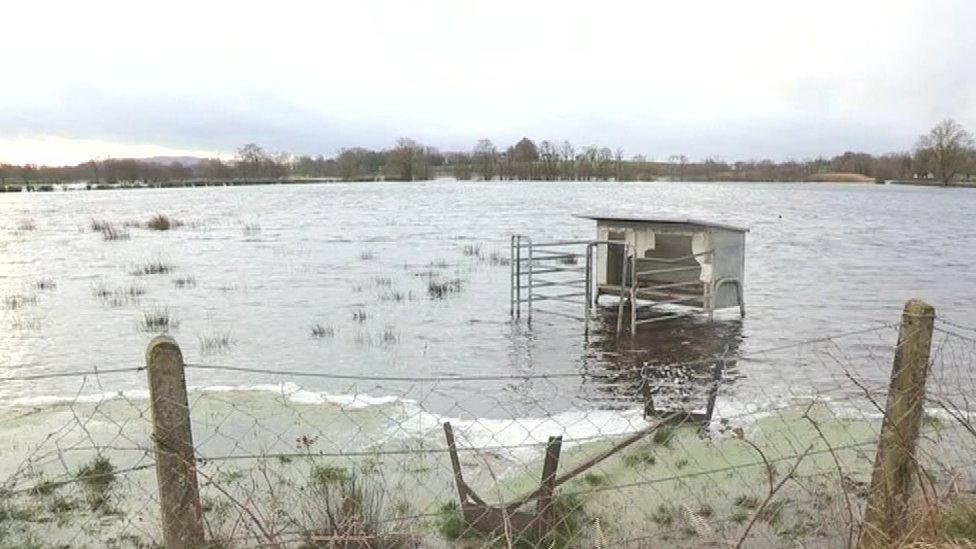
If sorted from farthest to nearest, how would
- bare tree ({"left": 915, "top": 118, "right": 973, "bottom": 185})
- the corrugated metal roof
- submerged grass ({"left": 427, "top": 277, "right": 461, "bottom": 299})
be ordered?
bare tree ({"left": 915, "top": 118, "right": 973, "bottom": 185}) → submerged grass ({"left": 427, "top": 277, "right": 461, "bottom": 299}) → the corrugated metal roof

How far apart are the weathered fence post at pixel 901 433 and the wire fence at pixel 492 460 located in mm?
161

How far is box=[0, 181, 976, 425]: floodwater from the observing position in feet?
36.3

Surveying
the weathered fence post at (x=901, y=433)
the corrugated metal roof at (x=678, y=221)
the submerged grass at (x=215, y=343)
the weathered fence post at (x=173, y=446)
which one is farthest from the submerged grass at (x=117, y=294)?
the weathered fence post at (x=901, y=433)

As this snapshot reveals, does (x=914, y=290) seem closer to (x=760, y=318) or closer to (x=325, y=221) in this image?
(x=760, y=318)

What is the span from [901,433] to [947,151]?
149380 millimetres

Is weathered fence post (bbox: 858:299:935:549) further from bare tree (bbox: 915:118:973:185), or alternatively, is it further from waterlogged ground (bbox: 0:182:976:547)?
bare tree (bbox: 915:118:973:185)

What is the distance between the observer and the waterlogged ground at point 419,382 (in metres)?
6.19

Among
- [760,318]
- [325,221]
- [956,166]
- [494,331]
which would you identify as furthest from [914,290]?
[956,166]

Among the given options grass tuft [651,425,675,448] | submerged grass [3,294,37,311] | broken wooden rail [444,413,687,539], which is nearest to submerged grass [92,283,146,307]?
submerged grass [3,294,37,311]

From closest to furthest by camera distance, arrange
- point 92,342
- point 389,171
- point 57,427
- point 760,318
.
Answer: point 57,427
point 92,342
point 760,318
point 389,171

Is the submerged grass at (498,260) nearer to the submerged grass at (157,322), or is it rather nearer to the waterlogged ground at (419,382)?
the waterlogged ground at (419,382)

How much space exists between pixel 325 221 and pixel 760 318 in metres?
37.8

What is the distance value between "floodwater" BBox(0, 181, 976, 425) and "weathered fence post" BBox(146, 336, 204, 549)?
0.85 m

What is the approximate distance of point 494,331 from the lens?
1530cm
